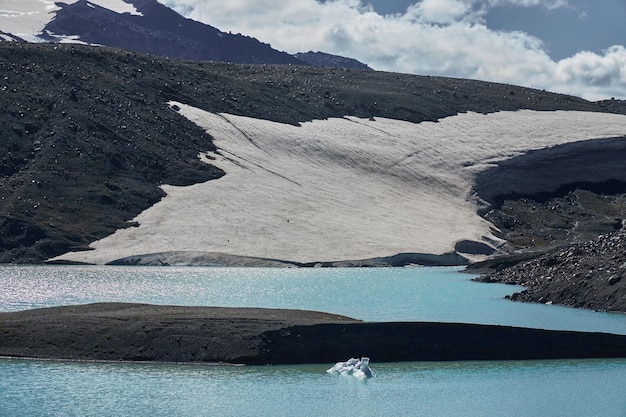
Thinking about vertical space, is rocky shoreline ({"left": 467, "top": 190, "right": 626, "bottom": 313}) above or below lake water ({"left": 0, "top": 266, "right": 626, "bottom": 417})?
above

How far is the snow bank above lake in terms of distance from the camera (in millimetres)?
117750

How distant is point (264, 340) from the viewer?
45062 mm

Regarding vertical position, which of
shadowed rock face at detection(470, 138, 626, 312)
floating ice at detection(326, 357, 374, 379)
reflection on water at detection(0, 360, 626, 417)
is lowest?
reflection on water at detection(0, 360, 626, 417)

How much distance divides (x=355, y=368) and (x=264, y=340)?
13.6ft

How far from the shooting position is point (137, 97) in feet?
495

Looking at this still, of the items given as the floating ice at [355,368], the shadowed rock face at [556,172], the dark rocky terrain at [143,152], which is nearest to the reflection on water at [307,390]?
the floating ice at [355,368]

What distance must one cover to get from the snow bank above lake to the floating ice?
66599 millimetres

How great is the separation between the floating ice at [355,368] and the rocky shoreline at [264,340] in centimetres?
206

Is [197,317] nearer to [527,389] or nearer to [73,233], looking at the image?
[527,389]

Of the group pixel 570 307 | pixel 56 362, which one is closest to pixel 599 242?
pixel 570 307

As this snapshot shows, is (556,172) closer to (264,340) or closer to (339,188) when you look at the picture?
(339,188)

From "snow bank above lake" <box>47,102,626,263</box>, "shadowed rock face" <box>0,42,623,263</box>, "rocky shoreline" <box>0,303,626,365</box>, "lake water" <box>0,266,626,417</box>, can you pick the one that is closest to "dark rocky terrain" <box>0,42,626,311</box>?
"shadowed rock face" <box>0,42,623,263</box>

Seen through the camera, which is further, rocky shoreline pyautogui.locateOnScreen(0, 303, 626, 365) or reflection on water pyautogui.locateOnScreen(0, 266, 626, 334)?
reflection on water pyautogui.locateOnScreen(0, 266, 626, 334)

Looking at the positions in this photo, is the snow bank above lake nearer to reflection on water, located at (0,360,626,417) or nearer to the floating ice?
reflection on water, located at (0,360,626,417)
